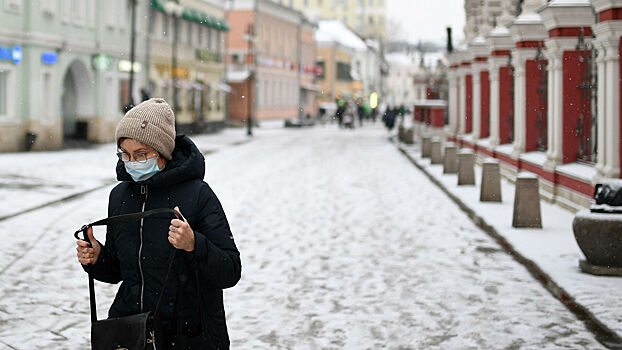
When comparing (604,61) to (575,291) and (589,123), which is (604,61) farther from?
(575,291)

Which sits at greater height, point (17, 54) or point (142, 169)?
point (17, 54)

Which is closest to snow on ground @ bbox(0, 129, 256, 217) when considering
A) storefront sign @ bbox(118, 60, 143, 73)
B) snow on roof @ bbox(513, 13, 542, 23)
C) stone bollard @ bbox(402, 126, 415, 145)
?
storefront sign @ bbox(118, 60, 143, 73)

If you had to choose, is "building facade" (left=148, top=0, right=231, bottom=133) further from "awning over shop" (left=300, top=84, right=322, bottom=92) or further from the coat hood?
the coat hood

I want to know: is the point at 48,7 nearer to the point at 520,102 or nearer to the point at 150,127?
the point at 520,102

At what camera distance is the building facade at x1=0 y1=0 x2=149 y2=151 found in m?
28.6

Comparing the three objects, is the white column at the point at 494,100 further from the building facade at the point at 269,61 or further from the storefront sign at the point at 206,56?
the building facade at the point at 269,61

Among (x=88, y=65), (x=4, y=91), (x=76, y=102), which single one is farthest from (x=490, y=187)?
(x=76, y=102)

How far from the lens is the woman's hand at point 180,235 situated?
3.53 meters

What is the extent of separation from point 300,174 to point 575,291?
53.0 feet

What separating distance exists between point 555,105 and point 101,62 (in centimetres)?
2300

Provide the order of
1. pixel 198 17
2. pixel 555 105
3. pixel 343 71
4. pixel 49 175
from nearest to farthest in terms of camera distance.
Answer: pixel 555 105, pixel 49 175, pixel 198 17, pixel 343 71

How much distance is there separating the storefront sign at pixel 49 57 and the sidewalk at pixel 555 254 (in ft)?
55.7

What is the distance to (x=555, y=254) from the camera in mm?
10523

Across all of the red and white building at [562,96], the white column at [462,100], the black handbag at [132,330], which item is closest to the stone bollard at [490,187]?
the red and white building at [562,96]
